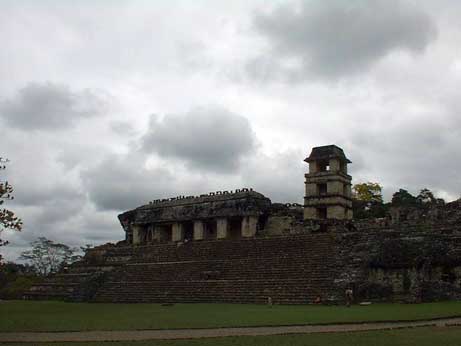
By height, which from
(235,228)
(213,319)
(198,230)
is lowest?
(213,319)

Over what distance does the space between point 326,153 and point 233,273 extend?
40.3ft

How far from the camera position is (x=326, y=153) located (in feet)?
113

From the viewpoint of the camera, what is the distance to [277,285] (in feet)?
73.5

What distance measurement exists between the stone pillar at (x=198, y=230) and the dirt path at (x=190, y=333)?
23.2 m

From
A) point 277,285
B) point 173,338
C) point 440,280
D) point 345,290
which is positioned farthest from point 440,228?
point 173,338

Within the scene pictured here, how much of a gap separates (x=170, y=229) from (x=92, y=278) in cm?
1078

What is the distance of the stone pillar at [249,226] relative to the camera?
112 feet

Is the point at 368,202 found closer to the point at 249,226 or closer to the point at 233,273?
the point at 249,226

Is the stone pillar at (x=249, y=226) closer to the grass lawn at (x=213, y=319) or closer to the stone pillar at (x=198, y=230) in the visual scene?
the stone pillar at (x=198, y=230)

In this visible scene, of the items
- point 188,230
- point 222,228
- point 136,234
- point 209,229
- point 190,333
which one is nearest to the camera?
point 190,333

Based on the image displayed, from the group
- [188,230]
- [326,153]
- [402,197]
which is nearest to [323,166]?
[326,153]

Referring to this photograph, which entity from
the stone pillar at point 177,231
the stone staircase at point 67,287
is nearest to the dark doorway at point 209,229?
the stone pillar at point 177,231

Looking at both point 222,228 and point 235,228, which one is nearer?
point 222,228

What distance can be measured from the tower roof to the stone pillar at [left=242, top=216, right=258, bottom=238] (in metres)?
5.15
